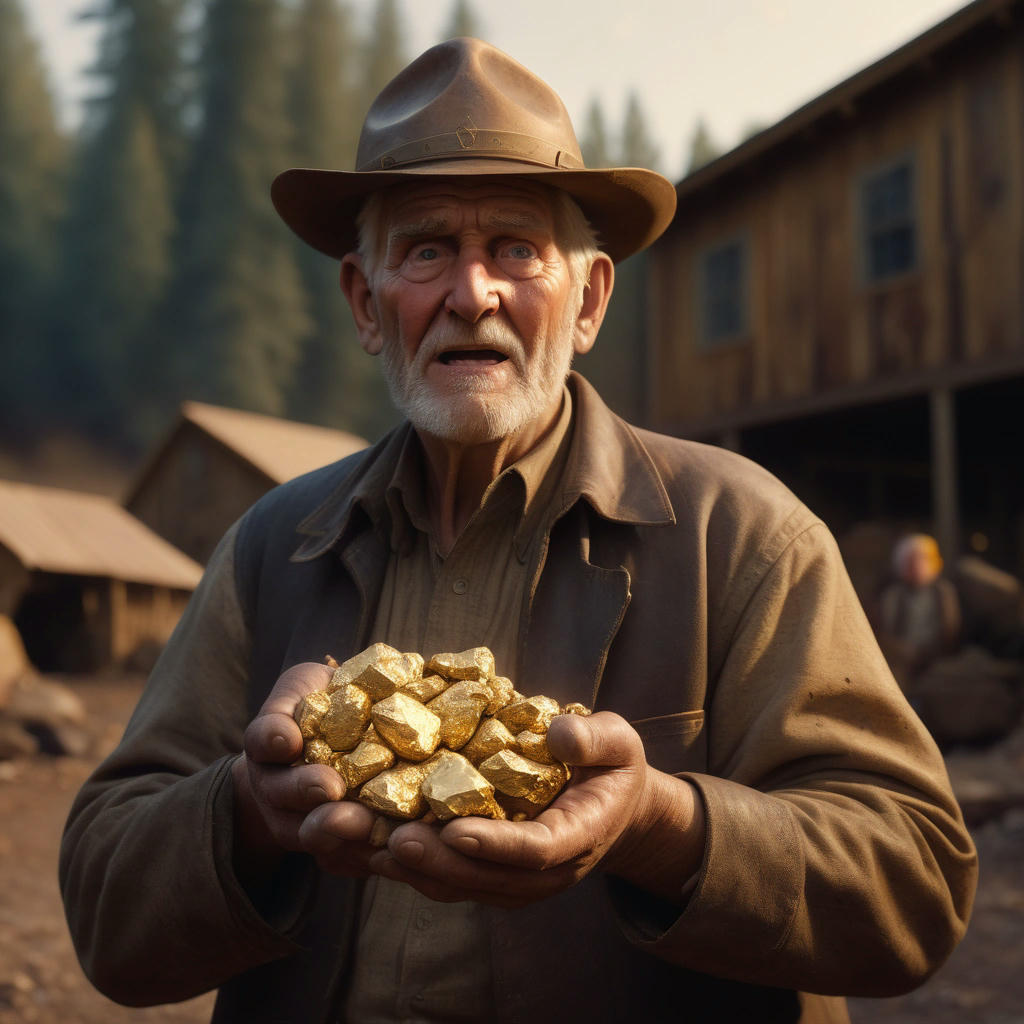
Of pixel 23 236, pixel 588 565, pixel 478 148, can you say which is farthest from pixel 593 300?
pixel 23 236

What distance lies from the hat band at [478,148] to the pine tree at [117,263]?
3614 cm

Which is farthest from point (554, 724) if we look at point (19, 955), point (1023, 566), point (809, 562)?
point (1023, 566)

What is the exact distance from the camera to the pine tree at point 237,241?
1388 inches

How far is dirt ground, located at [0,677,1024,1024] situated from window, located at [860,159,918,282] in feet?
19.6

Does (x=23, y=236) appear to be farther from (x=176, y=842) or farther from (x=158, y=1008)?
(x=176, y=842)

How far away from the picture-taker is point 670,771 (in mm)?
1883

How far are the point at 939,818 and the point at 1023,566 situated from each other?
13.8 meters

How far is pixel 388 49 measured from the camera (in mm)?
49344

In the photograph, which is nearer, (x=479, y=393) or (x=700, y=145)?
(x=479, y=393)

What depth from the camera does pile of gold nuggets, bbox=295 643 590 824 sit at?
1.57 meters

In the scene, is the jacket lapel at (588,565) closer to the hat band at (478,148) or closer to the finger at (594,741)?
the finger at (594,741)

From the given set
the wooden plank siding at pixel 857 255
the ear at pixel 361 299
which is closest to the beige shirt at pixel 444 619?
the ear at pixel 361 299

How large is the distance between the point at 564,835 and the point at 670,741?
19.1 inches

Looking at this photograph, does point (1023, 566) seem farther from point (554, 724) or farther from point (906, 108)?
point (554, 724)
